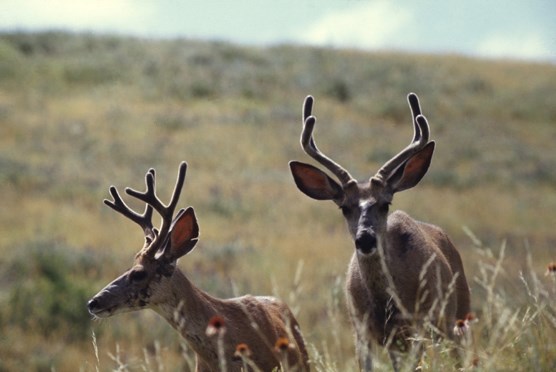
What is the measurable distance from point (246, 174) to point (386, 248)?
20.1 meters

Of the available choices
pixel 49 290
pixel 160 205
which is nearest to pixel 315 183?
pixel 160 205

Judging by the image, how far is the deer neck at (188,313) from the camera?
282 inches

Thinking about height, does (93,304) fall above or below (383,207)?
below

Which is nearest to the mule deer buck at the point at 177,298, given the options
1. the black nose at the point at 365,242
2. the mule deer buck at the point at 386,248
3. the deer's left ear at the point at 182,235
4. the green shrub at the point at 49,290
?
the deer's left ear at the point at 182,235

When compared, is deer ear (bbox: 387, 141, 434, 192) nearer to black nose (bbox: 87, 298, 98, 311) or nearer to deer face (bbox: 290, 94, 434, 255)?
deer face (bbox: 290, 94, 434, 255)

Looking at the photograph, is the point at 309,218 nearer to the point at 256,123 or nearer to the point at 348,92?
the point at 256,123

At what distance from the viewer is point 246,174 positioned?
27328mm

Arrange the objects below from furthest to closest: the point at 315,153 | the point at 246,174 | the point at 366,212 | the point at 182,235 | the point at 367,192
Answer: the point at 246,174 < the point at 315,153 < the point at 367,192 < the point at 182,235 < the point at 366,212

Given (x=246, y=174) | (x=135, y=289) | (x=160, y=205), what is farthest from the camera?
(x=246, y=174)

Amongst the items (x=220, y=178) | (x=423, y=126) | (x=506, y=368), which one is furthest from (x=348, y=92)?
(x=506, y=368)

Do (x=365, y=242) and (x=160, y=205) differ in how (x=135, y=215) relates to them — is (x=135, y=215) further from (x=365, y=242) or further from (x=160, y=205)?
(x=365, y=242)

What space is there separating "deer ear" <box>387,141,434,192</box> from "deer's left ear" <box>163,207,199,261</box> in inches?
52.2

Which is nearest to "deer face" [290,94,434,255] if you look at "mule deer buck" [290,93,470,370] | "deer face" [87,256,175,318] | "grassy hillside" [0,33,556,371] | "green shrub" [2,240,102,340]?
"mule deer buck" [290,93,470,370]

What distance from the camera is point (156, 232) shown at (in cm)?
756
